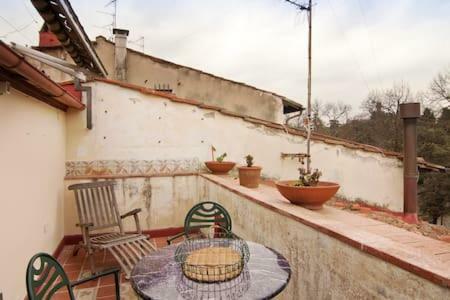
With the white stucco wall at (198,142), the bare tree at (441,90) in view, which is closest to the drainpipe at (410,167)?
the white stucco wall at (198,142)

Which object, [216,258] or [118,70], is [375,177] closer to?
[216,258]

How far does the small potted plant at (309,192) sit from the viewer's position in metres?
2.40

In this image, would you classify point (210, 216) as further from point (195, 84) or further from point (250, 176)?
point (195, 84)

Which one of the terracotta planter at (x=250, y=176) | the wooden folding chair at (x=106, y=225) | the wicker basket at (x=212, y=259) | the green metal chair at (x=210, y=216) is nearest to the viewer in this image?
the wicker basket at (x=212, y=259)

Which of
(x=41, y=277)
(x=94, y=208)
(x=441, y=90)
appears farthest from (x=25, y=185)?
(x=441, y=90)

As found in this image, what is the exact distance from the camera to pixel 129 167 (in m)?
4.80

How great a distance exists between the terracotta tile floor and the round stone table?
153 centimetres

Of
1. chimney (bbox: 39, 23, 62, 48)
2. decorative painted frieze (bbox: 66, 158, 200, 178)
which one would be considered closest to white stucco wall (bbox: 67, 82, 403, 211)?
decorative painted frieze (bbox: 66, 158, 200, 178)

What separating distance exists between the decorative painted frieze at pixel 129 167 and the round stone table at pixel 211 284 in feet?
10.5

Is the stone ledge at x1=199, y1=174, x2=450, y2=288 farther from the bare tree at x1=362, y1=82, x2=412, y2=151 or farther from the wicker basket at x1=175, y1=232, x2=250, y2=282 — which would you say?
the bare tree at x1=362, y1=82, x2=412, y2=151

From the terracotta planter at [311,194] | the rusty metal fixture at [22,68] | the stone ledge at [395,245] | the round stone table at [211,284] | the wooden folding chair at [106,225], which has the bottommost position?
the wooden folding chair at [106,225]

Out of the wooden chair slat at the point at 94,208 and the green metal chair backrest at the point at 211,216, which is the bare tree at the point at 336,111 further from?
the green metal chair backrest at the point at 211,216

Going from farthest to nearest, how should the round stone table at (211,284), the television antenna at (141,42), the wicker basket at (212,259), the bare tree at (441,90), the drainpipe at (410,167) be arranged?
the bare tree at (441,90)
the television antenna at (141,42)
the drainpipe at (410,167)
the wicker basket at (212,259)
the round stone table at (211,284)

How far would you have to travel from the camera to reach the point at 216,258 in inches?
65.9
